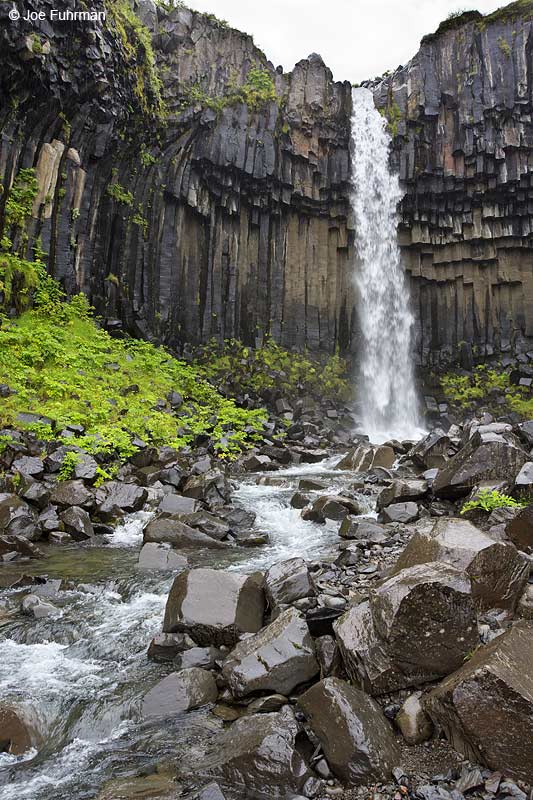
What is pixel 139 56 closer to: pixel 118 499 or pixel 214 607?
pixel 118 499

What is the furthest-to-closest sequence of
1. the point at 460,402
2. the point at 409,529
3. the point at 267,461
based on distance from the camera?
the point at 460,402
the point at 267,461
the point at 409,529

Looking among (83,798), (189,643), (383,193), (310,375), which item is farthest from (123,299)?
(83,798)

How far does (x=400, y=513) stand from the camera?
8.62 metres

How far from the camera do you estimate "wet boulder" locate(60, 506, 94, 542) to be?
8344mm

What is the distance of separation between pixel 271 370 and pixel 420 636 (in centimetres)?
2044

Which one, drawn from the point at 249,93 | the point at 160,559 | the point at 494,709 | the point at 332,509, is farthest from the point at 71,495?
the point at 249,93

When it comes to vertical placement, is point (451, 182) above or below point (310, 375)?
above

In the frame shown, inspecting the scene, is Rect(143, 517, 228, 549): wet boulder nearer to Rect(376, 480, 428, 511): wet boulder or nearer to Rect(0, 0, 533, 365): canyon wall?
Rect(376, 480, 428, 511): wet boulder

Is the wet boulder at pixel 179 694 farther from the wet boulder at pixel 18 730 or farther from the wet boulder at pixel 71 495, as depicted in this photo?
the wet boulder at pixel 71 495

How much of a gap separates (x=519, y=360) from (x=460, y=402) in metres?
3.96

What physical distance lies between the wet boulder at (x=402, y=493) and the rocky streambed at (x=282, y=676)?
2.47 m

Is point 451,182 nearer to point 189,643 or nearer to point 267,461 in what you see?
point 267,461

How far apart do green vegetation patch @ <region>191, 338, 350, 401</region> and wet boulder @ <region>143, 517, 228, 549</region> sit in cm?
1359

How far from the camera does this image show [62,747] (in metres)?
3.65
